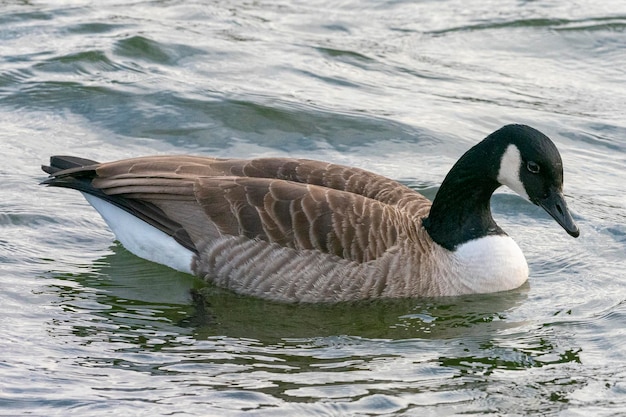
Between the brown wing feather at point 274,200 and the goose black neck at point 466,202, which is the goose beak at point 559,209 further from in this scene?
the brown wing feather at point 274,200

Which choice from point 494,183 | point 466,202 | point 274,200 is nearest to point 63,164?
point 274,200

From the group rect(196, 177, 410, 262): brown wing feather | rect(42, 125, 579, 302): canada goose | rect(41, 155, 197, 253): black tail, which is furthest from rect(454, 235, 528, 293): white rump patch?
rect(41, 155, 197, 253): black tail

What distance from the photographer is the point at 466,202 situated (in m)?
9.62

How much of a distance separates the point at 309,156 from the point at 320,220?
3.36 metres

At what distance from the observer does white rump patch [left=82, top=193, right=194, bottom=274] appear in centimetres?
951

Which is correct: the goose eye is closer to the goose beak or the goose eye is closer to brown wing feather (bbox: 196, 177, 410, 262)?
the goose beak

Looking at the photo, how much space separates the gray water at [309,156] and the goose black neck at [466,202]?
541 mm

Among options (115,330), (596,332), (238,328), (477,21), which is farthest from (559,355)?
(477,21)

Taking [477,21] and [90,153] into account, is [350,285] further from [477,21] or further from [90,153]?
[477,21]

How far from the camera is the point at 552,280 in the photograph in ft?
32.7

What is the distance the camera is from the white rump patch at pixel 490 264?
9570mm

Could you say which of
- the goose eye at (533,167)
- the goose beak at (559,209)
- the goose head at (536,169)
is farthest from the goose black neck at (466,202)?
the goose beak at (559,209)

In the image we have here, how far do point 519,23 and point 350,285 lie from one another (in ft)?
26.7

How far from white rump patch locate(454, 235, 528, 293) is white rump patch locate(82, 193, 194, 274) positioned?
7.35ft
